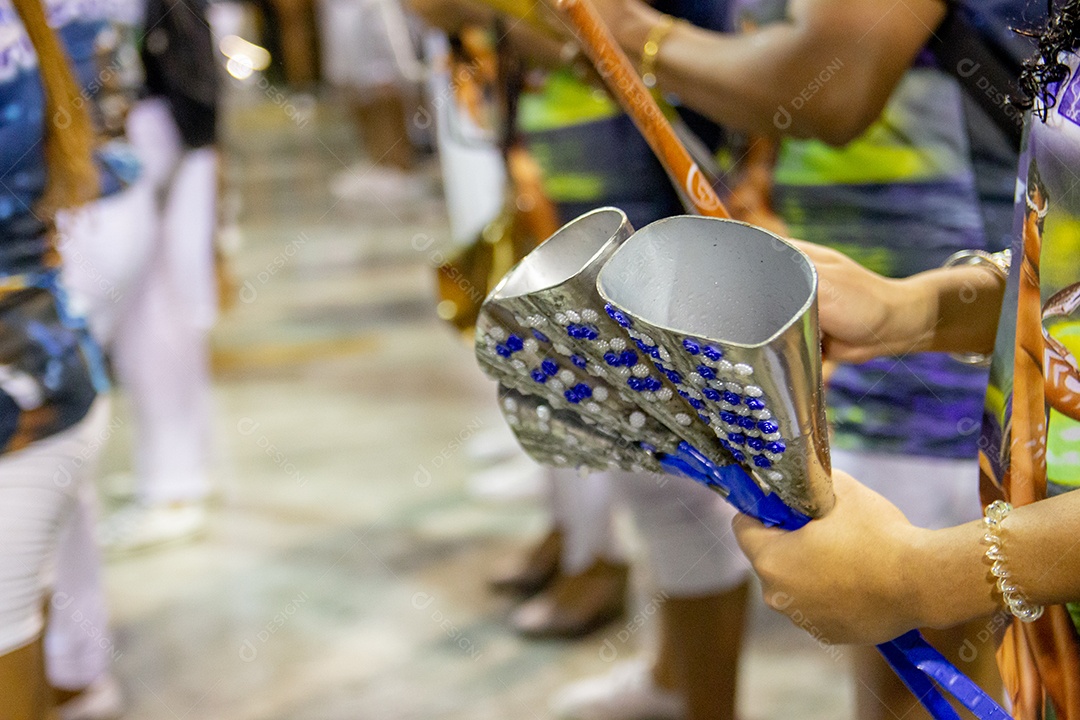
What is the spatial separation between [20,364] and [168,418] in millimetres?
1809

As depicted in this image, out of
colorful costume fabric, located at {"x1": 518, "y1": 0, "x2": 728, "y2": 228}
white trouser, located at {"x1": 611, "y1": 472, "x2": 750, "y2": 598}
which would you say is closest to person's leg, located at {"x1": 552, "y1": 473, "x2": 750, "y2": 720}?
white trouser, located at {"x1": 611, "y1": 472, "x2": 750, "y2": 598}

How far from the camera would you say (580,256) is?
763 mm

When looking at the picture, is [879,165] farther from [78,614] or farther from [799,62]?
[78,614]

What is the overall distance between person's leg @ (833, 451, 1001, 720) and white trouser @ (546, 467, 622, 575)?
92 cm

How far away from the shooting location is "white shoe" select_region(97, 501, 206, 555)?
2746 mm

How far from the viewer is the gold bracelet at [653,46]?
126cm

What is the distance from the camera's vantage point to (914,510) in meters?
1.32

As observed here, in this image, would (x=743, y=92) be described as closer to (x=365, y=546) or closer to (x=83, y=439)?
(x=83, y=439)

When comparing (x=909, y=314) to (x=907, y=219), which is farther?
(x=907, y=219)

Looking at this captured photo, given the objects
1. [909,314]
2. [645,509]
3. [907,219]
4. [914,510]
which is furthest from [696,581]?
[909,314]

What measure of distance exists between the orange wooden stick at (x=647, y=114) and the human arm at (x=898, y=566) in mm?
256

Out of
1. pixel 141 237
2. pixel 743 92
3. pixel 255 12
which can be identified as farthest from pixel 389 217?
pixel 743 92

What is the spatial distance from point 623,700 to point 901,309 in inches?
47.6

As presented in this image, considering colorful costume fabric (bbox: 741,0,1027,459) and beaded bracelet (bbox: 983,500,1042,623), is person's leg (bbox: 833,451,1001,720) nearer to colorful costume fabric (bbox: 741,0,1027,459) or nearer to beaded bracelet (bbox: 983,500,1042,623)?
colorful costume fabric (bbox: 741,0,1027,459)
